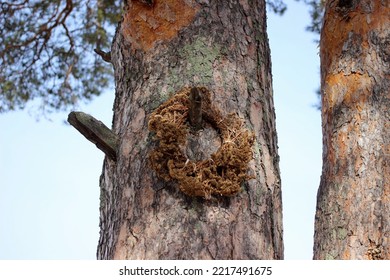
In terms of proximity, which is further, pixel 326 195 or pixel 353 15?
pixel 353 15

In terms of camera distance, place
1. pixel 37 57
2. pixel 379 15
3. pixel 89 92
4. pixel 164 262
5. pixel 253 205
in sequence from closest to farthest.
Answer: pixel 164 262 < pixel 253 205 < pixel 379 15 < pixel 37 57 < pixel 89 92

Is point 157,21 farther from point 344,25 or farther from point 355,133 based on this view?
point 344,25

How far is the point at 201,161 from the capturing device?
218cm

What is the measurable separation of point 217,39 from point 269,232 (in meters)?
0.82

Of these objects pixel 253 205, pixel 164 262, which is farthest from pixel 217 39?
pixel 164 262

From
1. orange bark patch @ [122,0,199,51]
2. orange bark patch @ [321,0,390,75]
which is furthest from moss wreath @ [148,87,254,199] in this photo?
orange bark patch @ [321,0,390,75]

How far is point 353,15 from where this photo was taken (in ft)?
12.0

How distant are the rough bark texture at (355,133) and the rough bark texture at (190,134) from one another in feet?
3.05

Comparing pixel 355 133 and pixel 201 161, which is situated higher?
pixel 355 133

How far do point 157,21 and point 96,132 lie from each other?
57 centimetres

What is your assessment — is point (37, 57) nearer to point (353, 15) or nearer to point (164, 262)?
point (353, 15)

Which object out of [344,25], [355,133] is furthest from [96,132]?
[344,25]

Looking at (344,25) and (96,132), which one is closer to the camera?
(96,132)

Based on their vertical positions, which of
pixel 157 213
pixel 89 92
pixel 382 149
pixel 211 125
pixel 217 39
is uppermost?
pixel 89 92
